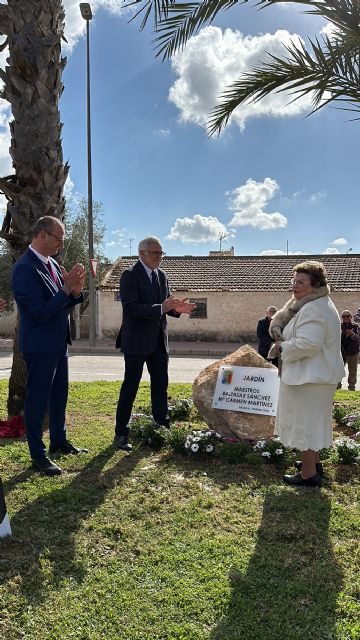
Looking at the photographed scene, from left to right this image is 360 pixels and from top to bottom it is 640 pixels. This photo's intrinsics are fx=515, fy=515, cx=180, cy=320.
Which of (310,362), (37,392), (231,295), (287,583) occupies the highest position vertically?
(231,295)

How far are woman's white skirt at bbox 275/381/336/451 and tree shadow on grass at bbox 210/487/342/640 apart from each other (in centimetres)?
47

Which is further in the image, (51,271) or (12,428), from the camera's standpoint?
(12,428)

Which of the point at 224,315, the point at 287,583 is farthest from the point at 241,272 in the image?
the point at 287,583

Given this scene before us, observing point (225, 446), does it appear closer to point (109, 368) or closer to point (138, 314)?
point (138, 314)

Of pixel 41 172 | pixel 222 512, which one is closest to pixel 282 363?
pixel 222 512

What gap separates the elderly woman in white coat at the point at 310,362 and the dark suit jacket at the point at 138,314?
1.50 meters

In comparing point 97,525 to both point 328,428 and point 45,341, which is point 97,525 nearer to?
point 45,341

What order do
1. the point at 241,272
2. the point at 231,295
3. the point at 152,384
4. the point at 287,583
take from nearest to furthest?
the point at 287,583 → the point at 152,384 → the point at 231,295 → the point at 241,272

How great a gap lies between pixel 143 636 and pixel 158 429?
9.46ft

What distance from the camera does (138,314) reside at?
197 inches

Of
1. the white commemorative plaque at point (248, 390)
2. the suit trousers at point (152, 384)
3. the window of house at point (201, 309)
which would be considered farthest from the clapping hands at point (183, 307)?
the window of house at point (201, 309)

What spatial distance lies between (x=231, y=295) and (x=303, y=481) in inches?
715

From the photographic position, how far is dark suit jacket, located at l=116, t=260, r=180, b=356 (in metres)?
5.00

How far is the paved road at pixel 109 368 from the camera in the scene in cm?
1187
